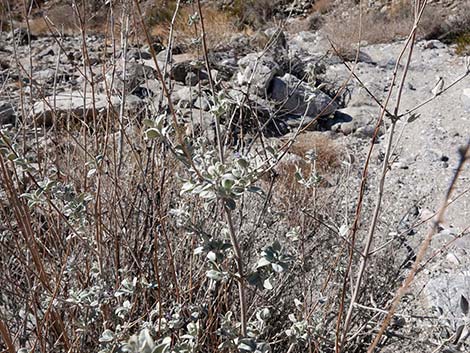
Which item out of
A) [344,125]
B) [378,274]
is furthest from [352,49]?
[378,274]

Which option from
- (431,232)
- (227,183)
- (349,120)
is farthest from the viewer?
(349,120)

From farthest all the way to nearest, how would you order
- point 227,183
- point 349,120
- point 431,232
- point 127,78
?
point 349,120
point 127,78
point 227,183
point 431,232

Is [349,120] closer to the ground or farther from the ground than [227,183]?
closer to the ground

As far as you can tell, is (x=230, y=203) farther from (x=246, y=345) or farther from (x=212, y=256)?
(x=246, y=345)

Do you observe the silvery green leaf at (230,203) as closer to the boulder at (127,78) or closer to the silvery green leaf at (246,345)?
the silvery green leaf at (246,345)

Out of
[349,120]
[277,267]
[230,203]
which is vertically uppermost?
[230,203]

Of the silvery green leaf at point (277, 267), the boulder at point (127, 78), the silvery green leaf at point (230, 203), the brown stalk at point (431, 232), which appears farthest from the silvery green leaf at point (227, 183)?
the boulder at point (127, 78)

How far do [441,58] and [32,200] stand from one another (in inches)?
237

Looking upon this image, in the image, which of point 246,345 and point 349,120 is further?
point 349,120

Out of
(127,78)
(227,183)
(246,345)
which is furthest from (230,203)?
(127,78)

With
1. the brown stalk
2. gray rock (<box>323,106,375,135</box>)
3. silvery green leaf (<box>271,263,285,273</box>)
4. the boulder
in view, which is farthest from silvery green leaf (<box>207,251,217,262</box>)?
gray rock (<box>323,106,375,135</box>)

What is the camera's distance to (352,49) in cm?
630

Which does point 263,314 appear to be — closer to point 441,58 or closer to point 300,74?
point 300,74

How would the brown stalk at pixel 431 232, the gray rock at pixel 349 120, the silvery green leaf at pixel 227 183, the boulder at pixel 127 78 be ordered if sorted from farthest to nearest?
the gray rock at pixel 349 120 < the boulder at pixel 127 78 < the silvery green leaf at pixel 227 183 < the brown stalk at pixel 431 232
